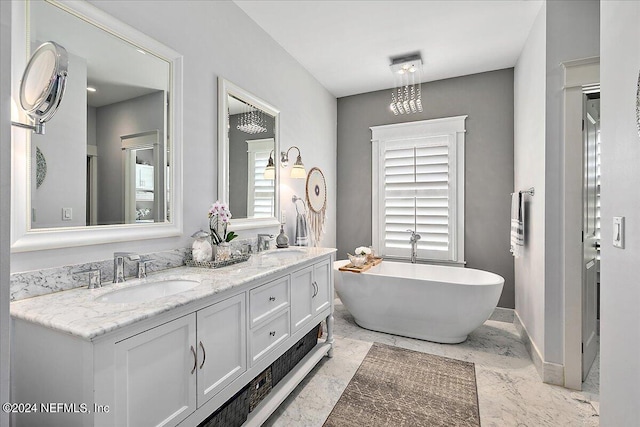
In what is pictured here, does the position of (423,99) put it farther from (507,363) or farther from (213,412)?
(213,412)

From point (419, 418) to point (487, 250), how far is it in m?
2.36

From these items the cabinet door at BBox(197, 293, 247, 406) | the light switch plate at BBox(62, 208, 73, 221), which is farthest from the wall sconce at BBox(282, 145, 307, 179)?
the light switch plate at BBox(62, 208, 73, 221)

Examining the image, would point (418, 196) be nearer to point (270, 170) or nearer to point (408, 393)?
point (270, 170)

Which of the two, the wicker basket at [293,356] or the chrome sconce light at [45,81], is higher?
the chrome sconce light at [45,81]

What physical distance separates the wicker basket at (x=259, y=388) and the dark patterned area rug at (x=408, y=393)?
407mm

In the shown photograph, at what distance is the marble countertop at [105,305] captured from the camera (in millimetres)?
989

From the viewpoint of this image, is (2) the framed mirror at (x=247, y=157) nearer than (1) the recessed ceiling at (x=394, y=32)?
Yes

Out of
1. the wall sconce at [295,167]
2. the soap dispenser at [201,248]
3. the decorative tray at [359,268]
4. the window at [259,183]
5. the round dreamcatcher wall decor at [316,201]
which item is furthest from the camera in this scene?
the round dreamcatcher wall decor at [316,201]

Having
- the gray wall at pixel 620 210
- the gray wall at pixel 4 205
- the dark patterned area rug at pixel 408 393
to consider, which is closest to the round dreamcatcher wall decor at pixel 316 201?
the dark patterned area rug at pixel 408 393

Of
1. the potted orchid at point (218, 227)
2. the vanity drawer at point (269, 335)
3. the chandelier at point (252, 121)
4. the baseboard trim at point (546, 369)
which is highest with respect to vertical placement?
the chandelier at point (252, 121)

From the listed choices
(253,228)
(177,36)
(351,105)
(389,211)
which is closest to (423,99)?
(351,105)

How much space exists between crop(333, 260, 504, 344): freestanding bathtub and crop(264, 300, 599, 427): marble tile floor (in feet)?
0.40

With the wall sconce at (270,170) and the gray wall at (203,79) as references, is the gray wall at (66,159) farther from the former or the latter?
the wall sconce at (270,170)

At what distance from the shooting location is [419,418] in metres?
1.95
